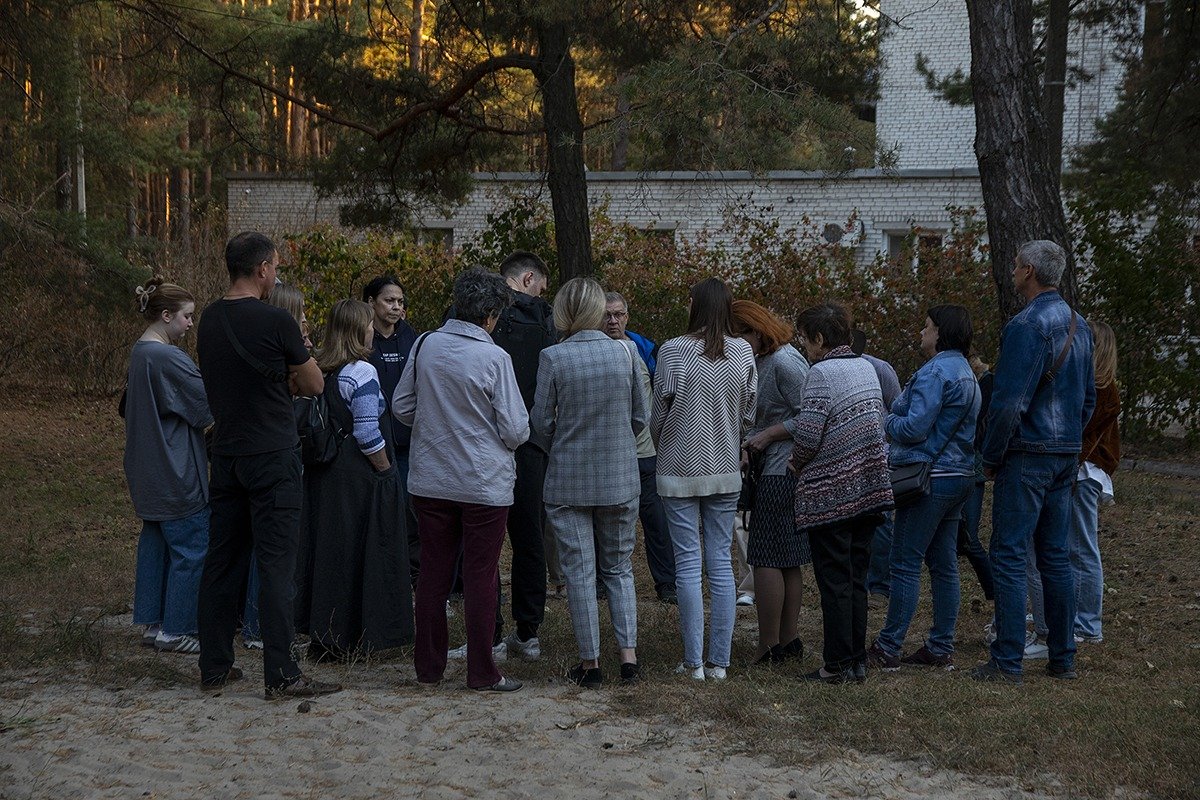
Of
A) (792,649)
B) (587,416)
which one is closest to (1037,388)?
(792,649)

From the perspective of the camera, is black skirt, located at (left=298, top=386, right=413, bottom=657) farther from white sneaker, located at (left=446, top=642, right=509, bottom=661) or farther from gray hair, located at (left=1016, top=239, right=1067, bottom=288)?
gray hair, located at (left=1016, top=239, right=1067, bottom=288)

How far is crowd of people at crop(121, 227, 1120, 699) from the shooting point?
5438 mm

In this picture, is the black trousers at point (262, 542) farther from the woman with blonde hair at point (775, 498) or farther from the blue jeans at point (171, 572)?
the woman with blonde hair at point (775, 498)

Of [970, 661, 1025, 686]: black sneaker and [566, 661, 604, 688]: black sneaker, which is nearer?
[566, 661, 604, 688]: black sneaker

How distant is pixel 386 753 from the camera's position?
15.4 ft

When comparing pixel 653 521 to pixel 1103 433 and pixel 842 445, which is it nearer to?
pixel 842 445

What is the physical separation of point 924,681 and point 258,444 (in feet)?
10.3

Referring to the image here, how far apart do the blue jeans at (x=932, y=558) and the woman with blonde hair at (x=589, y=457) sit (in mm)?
1402

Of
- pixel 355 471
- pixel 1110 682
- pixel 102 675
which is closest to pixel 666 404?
pixel 355 471

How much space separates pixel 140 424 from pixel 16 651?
1.23 meters

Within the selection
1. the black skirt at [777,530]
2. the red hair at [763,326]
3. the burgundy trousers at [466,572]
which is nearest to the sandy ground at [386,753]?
the burgundy trousers at [466,572]

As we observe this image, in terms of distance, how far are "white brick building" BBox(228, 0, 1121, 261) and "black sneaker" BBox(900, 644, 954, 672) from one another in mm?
15589

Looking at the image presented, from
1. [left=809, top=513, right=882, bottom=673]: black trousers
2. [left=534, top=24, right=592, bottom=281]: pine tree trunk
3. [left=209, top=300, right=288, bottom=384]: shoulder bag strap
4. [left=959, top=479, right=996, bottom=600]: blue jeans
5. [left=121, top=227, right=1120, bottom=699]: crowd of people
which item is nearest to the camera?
[left=209, top=300, right=288, bottom=384]: shoulder bag strap

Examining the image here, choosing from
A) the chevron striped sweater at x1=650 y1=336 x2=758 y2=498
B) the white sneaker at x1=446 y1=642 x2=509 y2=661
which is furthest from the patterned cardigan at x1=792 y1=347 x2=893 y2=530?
the white sneaker at x1=446 y1=642 x2=509 y2=661
